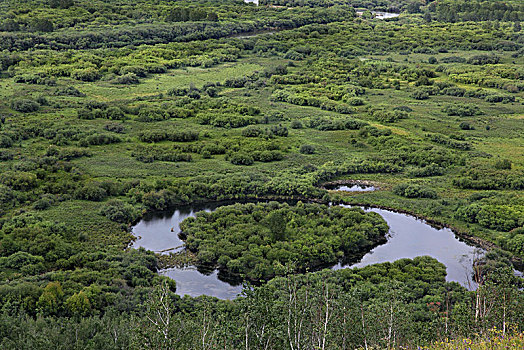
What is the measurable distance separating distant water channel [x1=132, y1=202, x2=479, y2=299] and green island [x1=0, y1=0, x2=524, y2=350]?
102cm

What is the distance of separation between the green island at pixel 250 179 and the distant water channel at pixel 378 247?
102 centimetres

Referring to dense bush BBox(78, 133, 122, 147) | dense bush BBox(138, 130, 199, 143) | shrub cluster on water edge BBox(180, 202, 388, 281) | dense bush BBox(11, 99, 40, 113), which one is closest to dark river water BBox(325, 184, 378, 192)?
shrub cluster on water edge BBox(180, 202, 388, 281)

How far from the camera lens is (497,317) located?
2478cm

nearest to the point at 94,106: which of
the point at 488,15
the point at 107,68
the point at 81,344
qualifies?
the point at 107,68

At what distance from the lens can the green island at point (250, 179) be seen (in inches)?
1016

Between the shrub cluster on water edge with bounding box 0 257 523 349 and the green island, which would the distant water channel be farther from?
the shrub cluster on water edge with bounding box 0 257 523 349

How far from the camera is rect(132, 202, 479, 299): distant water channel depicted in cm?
4316

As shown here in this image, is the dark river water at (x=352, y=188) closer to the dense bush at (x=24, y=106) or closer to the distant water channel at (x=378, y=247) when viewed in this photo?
the distant water channel at (x=378, y=247)

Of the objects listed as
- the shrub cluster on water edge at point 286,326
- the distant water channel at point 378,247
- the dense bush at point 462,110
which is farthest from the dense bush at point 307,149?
the shrub cluster on water edge at point 286,326

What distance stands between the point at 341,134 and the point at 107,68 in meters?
49.2

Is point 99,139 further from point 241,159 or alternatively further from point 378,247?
point 378,247

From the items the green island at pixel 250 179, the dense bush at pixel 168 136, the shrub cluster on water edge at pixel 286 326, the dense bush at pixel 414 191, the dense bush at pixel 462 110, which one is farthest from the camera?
the dense bush at pixel 462 110

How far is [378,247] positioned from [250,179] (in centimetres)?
1626

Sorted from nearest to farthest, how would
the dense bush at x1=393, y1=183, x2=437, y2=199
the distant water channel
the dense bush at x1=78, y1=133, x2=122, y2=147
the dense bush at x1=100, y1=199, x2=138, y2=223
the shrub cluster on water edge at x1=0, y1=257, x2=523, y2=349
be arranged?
the shrub cluster on water edge at x1=0, y1=257, x2=523, y2=349
the distant water channel
the dense bush at x1=100, y1=199, x2=138, y2=223
the dense bush at x1=393, y1=183, x2=437, y2=199
the dense bush at x1=78, y1=133, x2=122, y2=147
